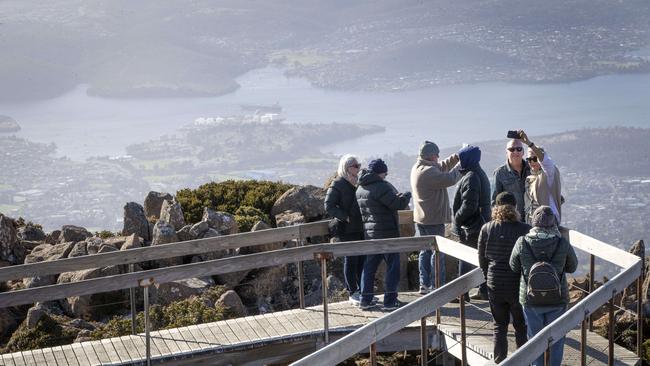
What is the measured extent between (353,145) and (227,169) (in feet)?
80.1

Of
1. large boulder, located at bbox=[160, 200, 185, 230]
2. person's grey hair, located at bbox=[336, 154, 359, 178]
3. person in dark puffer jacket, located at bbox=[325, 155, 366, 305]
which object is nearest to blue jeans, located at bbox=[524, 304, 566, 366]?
person in dark puffer jacket, located at bbox=[325, 155, 366, 305]

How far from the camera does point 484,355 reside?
10883 mm

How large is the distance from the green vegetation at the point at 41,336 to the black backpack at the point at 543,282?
535 centimetres

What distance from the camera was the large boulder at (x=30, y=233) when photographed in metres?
17.8

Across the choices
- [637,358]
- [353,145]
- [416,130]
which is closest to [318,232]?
[637,358]

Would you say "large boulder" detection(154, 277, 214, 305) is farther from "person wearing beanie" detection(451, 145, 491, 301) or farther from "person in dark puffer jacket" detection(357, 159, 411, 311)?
"person wearing beanie" detection(451, 145, 491, 301)

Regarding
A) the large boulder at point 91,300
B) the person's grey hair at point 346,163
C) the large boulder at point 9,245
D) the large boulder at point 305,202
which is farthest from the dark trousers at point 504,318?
the large boulder at point 9,245

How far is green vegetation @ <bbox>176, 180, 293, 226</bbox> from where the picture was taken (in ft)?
57.9

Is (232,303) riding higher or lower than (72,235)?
lower

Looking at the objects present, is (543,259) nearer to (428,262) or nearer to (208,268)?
(428,262)

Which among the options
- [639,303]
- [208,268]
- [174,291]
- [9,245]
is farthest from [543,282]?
[9,245]

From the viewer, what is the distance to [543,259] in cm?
955

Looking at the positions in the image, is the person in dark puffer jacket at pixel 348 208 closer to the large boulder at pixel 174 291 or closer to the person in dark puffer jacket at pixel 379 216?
the person in dark puffer jacket at pixel 379 216

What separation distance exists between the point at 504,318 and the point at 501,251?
0.68m
